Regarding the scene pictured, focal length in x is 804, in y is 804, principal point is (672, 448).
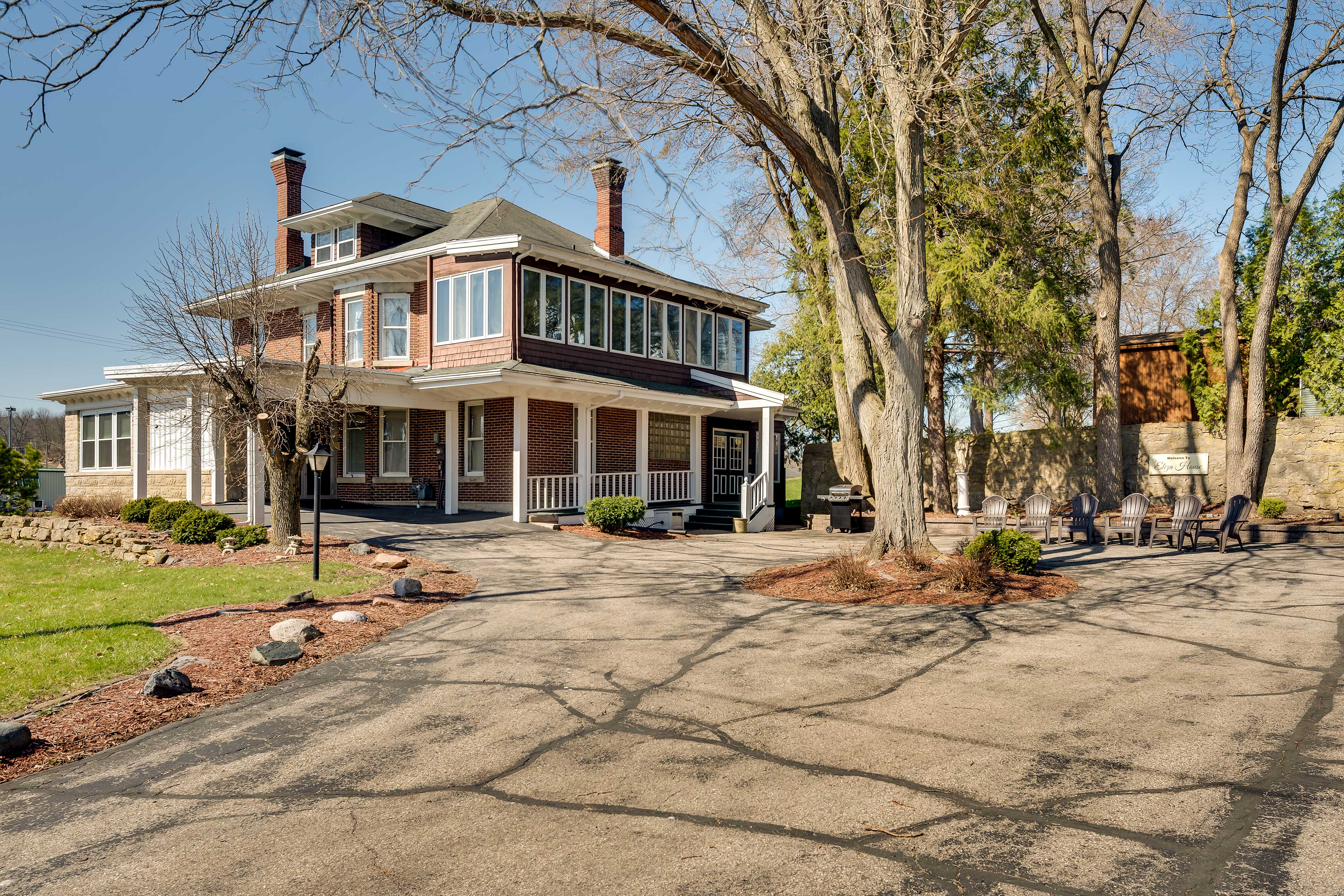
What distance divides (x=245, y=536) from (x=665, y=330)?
12809 millimetres

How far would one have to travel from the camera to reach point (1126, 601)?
30.7 feet

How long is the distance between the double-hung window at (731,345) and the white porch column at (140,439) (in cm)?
1504

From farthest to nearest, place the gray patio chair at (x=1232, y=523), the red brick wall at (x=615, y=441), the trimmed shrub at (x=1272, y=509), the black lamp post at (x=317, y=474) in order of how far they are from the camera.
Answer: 1. the red brick wall at (x=615, y=441)
2. the trimmed shrub at (x=1272, y=509)
3. the gray patio chair at (x=1232, y=523)
4. the black lamp post at (x=317, y=474)

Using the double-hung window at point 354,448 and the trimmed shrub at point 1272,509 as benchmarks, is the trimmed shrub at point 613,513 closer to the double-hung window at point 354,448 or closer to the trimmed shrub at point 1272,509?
the double-hung window at point 354,448

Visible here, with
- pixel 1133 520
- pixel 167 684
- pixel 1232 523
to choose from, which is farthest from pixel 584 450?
pixel 167 684

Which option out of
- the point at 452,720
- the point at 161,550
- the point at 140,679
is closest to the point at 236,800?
the point at 452,720

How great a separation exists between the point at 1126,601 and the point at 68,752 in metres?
10.1

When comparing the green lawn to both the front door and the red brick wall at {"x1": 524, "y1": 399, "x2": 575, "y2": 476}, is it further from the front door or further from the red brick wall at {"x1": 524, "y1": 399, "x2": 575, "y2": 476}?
the front door

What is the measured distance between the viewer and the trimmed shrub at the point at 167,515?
15.4 meters

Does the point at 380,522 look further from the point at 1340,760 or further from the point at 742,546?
the point at 1340,760

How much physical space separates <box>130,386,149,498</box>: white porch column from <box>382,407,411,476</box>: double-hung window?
17.1 feet

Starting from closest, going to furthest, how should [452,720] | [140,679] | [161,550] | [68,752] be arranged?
[68,752]
[452,720]
[140,679]
[161,550]

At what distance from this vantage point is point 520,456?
17.4m

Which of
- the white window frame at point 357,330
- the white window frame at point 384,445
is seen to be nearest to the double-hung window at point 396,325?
the white window frame at point 357,330
